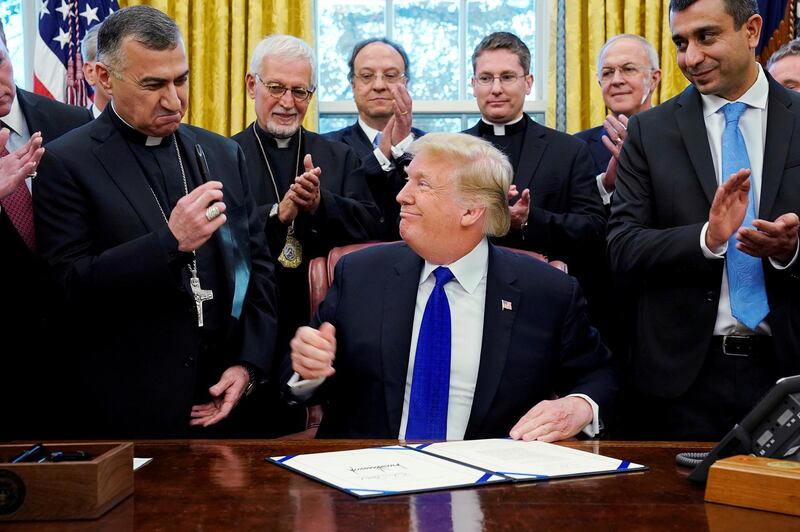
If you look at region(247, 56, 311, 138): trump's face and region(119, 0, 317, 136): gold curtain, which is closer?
region(247, 56, 311, 138): trump's face

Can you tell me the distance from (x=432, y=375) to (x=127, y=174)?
4.06 ft

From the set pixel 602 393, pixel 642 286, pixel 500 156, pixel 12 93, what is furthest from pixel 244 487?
pixel 12 93

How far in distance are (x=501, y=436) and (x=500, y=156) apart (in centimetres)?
91

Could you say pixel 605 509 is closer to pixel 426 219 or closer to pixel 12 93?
pixel 426 219

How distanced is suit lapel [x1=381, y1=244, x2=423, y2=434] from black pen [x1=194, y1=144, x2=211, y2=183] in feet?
2.63

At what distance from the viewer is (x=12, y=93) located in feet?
11.3

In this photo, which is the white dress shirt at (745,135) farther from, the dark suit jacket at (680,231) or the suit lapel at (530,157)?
the suit lapel at (530,157)

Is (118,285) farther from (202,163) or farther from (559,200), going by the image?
(559,200)

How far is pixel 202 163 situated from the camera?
326 centimetres

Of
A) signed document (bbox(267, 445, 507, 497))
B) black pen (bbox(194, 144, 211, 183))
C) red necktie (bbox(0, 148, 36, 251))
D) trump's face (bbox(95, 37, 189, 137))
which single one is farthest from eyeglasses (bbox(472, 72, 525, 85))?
signed document (bbox(267, 445, 507, 497))

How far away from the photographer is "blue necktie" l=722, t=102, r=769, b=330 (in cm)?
287

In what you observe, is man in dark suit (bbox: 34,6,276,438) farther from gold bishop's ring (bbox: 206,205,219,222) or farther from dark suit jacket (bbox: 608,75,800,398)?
dark suit jacket (bbox: 608,75,800,398)

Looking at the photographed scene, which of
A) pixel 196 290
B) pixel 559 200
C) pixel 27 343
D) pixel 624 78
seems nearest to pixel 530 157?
pixel 559 200

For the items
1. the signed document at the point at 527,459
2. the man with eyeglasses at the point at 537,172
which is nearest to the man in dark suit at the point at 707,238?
the man with eyeglasses at the point at 537,172
